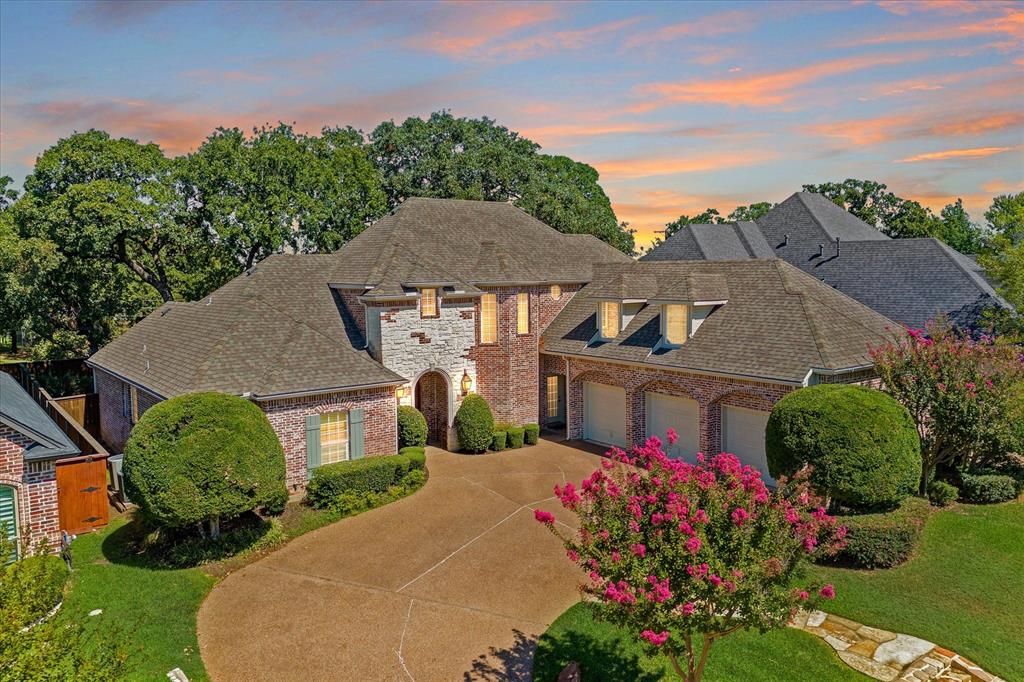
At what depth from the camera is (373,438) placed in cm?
2052

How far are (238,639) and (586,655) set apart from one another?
616 centimetres

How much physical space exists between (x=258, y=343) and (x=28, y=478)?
281 inches

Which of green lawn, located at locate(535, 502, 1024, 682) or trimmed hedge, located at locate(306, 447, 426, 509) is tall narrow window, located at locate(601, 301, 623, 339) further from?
green lawn, located at locate(535, 502, 1024, 682)

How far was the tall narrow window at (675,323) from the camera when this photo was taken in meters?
22.3

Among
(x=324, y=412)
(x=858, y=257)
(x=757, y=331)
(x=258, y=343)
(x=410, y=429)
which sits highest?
(x=858, y=257)

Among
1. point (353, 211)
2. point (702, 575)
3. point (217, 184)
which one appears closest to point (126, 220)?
point (217, 184)

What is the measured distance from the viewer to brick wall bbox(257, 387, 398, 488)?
1867 cm

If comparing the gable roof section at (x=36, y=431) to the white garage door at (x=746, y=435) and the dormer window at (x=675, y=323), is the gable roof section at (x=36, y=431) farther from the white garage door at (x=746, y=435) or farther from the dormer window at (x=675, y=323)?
the white garage door at (x=746, y=435)

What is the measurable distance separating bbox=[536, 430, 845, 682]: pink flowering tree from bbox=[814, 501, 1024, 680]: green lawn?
5217mm

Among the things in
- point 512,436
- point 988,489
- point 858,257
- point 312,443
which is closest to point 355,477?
point 312,443

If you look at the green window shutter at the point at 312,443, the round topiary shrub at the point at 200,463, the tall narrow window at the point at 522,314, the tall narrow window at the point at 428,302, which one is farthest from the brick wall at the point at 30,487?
the tall narrow window at the point at 522,314

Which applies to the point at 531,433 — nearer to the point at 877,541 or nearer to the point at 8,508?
the point at 877,541

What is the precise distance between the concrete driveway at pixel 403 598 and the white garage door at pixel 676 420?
5.52 meters

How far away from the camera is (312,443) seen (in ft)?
63.1
